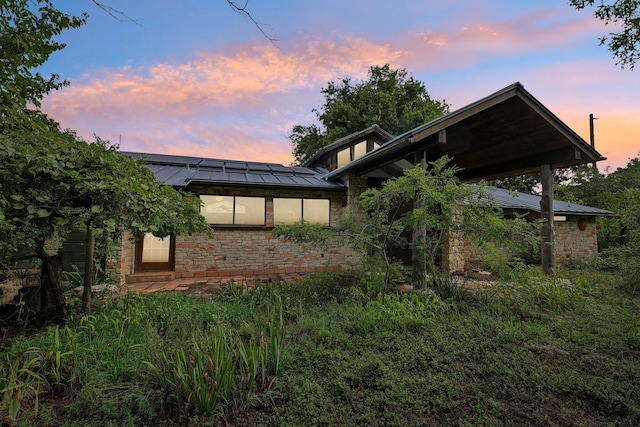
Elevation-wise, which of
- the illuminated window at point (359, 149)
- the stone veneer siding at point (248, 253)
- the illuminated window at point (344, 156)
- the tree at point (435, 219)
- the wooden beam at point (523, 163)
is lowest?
the stone veneer siding at point (248, 253)

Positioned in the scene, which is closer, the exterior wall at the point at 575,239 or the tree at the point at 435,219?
the tree at the point at 435,219

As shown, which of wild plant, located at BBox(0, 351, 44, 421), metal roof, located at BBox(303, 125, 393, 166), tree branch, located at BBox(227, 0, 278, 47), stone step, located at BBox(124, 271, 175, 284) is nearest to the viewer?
wild plant, located at BBox(0, 351, 44, 421)

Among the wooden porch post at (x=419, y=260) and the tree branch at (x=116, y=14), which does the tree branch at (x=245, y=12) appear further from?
the wooden porch post at (x=419, y=260)

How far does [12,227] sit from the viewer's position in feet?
7.55

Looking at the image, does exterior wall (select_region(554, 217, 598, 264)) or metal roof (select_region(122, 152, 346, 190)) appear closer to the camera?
metal roof (select_region(122, 152, 346, 190))

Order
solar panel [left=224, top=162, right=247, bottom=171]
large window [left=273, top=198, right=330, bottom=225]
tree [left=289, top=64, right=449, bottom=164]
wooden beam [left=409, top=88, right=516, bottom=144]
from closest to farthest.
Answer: wooden beam [left=409, top=88, right=516, bottom=144] → large window [left=273, top=198, right=330, bottom=225] → solar panel [left=224, top=162, right=247, bottom=171] → tree [left=289, top=64, right=449, bottom=164]

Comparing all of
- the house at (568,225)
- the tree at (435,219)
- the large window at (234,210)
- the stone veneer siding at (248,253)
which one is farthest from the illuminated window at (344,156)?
the tree at (435,219)

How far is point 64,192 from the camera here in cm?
274

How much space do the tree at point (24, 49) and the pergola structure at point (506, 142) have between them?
5.79 meters

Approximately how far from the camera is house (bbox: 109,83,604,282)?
18.8ft

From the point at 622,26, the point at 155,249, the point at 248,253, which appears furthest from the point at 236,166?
the point at 622,26

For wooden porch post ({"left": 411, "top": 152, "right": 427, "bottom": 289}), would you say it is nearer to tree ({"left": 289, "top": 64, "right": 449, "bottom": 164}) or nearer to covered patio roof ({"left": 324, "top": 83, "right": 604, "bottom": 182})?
covered patio roof ({"left": 324, "top": 83, "right": 604, "bottom": 182})

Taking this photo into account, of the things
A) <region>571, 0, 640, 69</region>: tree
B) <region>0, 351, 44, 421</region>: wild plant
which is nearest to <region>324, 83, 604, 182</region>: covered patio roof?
<region>571, 0, 640, 69</region>: tree

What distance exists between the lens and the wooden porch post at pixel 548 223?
20.8ft
